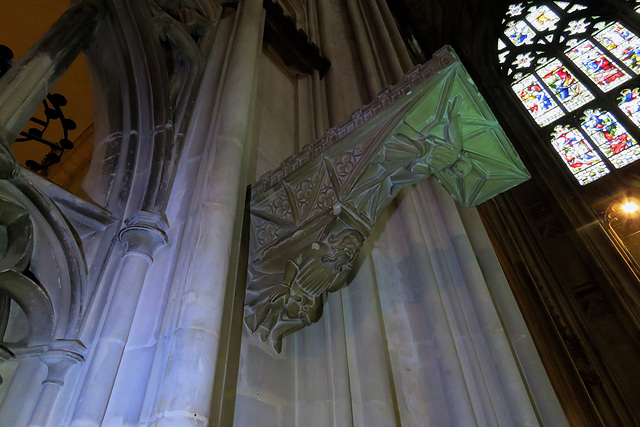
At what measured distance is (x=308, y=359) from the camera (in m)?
2.03

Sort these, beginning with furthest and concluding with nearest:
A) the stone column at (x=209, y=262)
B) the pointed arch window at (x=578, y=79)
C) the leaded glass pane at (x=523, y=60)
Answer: the leaded glass pane at (x=523, y=60)
the pointed arch window at (x=578, y=79)
the stone column at (x=209, y=262)

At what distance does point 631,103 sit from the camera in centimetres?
691

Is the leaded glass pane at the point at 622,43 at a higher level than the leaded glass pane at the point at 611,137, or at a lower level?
higher

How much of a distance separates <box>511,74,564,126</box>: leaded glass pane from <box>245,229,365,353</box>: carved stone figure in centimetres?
725

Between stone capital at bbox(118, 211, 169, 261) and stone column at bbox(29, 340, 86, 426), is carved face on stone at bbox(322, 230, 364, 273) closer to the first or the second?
stone capital at bbox(118, 211, 169, 261)

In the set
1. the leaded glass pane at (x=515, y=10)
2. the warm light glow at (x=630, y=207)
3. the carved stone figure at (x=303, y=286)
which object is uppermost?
the leaded glass pane at (x=515, y=10)

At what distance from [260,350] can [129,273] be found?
25.4 inches

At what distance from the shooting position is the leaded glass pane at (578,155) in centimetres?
696

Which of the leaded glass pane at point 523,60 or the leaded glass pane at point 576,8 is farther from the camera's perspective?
the leaded glass pane at point 523,60

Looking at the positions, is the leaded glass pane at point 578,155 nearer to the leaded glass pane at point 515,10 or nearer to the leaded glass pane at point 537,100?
the leaded glass pane at point 537,100

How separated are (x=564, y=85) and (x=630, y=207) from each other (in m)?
2.53

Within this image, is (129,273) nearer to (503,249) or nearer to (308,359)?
(308,359)

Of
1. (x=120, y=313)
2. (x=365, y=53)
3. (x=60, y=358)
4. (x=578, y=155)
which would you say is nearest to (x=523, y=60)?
(x=578, y=155)

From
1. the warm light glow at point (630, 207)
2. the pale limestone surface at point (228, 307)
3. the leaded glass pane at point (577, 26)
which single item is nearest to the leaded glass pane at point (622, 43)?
the leaded glass pane at point (577, 26)
